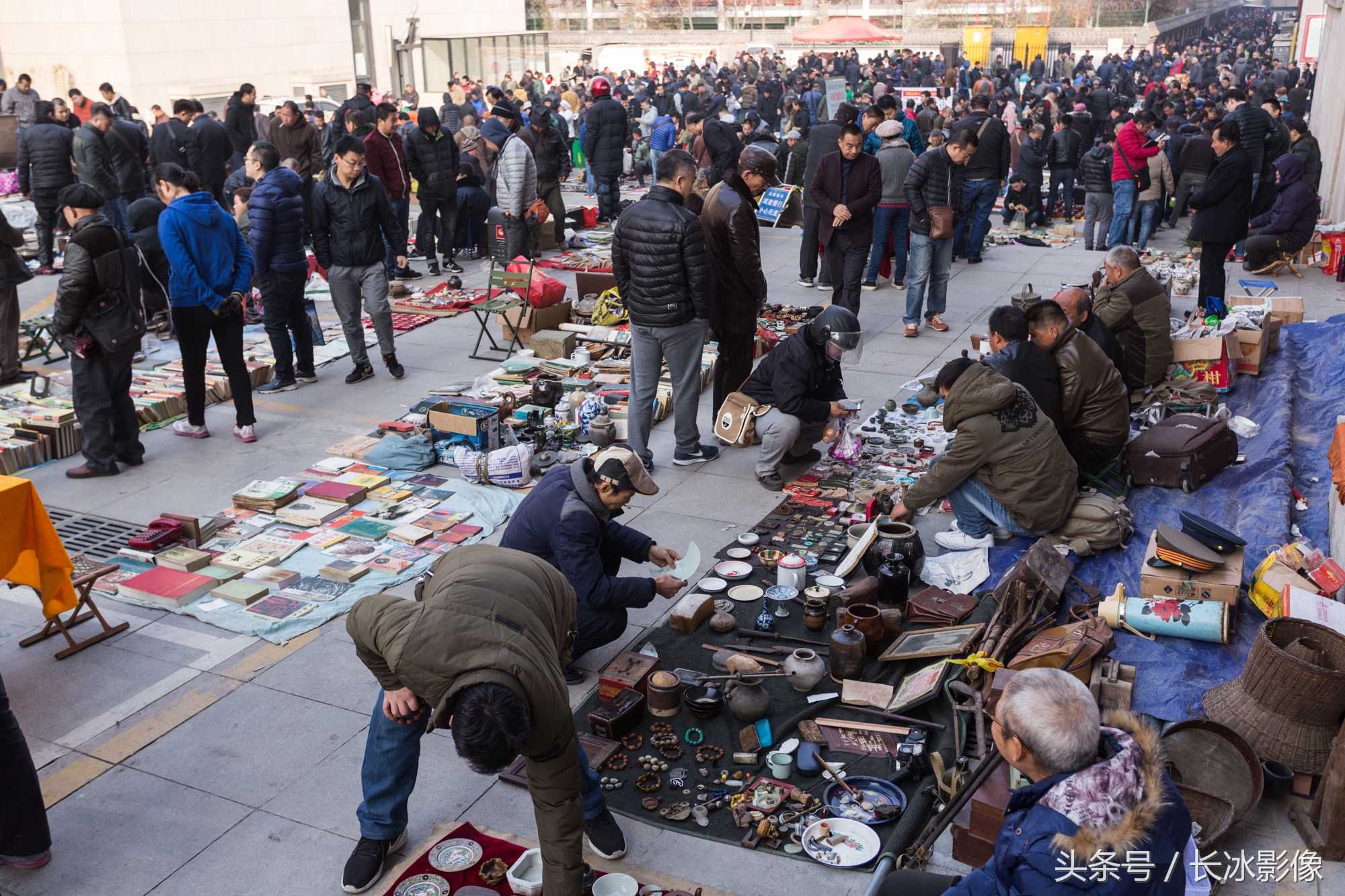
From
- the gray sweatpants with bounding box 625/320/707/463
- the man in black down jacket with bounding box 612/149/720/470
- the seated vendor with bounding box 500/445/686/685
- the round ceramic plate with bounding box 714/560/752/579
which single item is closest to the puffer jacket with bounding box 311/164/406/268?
the man in black down jacket with bounding box 612/149/720/470

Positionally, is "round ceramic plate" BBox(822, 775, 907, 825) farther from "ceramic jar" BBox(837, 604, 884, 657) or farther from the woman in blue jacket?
the woman in blue jacket

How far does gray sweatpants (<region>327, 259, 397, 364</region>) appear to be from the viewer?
8.68 m

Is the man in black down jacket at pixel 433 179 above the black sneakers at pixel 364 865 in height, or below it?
above

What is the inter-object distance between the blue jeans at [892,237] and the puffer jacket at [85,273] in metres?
6.66

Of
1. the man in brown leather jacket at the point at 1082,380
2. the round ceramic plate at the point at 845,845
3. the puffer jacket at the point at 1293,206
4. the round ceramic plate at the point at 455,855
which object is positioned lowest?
the round ceramic plate at the point at 845,845

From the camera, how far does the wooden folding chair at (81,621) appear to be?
520 cm

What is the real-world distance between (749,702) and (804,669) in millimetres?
352

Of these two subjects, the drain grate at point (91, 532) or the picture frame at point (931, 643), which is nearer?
the picture frame at point (931, 643)

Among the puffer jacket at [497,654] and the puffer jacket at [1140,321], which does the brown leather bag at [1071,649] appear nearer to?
the puffer jacket at [497,654]

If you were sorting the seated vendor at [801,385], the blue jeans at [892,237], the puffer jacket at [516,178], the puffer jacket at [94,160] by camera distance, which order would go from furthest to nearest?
the puffer jacket at [94,160]
the puffer jacket at [516,178]
the blue jeans at [892,237]
the seated vendor at [801,385]

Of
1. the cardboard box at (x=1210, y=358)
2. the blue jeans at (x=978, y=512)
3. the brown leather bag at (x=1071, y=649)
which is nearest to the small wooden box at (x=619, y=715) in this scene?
the brown leather bag at (x=1071, y=649)

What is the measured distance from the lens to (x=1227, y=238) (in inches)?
397

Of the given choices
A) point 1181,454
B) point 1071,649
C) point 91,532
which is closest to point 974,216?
point 1181,454

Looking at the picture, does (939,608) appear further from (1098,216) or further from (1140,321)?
(1098,216)
